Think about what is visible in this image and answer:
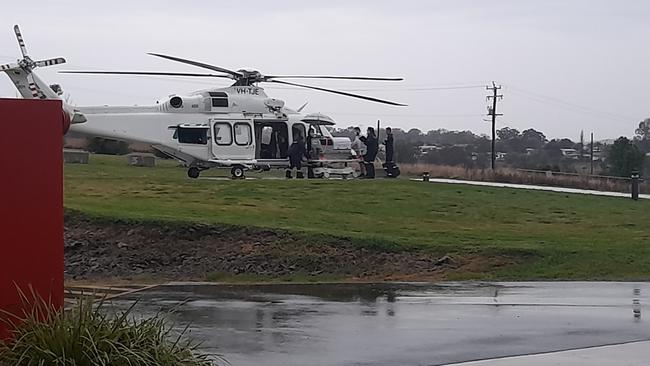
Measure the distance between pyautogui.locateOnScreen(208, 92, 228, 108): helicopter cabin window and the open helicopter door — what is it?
0.82m

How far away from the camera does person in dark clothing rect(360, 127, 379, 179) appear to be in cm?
3469

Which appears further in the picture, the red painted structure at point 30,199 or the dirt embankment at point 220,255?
the dirt embankment at point 220,255

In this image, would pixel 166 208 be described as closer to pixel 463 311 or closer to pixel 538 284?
pixel 538 284

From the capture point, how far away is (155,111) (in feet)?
114

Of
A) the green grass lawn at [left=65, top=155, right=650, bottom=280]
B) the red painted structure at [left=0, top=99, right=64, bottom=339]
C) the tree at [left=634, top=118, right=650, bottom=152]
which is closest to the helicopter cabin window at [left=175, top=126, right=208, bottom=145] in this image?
the green grass lawn at [left=65, top=155, right=650, bottom=280]

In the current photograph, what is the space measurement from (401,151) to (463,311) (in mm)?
65514

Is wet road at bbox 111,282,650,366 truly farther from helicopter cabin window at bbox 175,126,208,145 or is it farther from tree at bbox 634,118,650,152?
tree at bbox 634,118,650,152

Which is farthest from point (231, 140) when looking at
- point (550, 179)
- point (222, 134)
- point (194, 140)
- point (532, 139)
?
point (532, 139)

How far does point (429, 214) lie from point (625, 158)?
3630 centimetres

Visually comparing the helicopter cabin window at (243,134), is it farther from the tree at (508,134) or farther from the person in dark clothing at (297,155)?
the tree at (508,134)

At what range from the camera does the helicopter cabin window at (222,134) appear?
35375mm

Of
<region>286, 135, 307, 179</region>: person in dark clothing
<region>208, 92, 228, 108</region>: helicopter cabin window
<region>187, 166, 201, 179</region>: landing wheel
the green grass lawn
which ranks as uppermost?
<region>208, 92, 228, 108</region>: helicopter cabin window

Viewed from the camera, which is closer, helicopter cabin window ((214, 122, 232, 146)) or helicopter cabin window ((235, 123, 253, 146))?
helicopter cabin window ((214, 122, 232, 146))

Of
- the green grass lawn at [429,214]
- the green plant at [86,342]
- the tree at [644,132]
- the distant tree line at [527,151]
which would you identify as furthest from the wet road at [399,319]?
the tree at [644,132]
